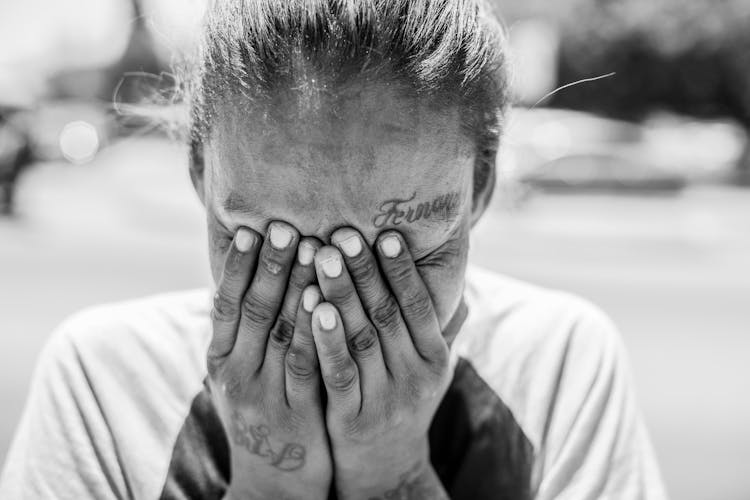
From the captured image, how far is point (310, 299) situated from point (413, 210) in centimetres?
23

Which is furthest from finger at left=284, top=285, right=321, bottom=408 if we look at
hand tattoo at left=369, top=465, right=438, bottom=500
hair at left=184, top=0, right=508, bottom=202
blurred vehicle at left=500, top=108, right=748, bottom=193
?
blurred vehicle at left=500, top=108, right=748, bottom=193

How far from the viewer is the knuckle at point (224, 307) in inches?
53.0

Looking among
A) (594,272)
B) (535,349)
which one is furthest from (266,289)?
(594,272)

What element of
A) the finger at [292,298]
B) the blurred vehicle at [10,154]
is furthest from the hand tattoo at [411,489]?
the blurred vehicle at [10,154]

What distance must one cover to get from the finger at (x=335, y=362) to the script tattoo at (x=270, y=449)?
0.11 meters

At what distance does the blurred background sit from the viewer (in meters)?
4.43

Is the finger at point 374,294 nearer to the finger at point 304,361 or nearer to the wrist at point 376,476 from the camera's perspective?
the finger at point 304,361

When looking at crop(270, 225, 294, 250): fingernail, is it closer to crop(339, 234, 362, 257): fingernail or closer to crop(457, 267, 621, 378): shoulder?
crop(339, 234, 362, 257): fingernail

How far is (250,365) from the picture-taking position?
1385mm

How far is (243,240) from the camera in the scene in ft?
4.27

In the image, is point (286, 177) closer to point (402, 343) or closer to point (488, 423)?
point (402, 343)

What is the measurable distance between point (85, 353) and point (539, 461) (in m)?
0.91

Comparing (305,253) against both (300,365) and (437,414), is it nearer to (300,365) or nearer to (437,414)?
(300,365)

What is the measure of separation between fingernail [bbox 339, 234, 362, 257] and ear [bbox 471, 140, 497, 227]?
331 mm
